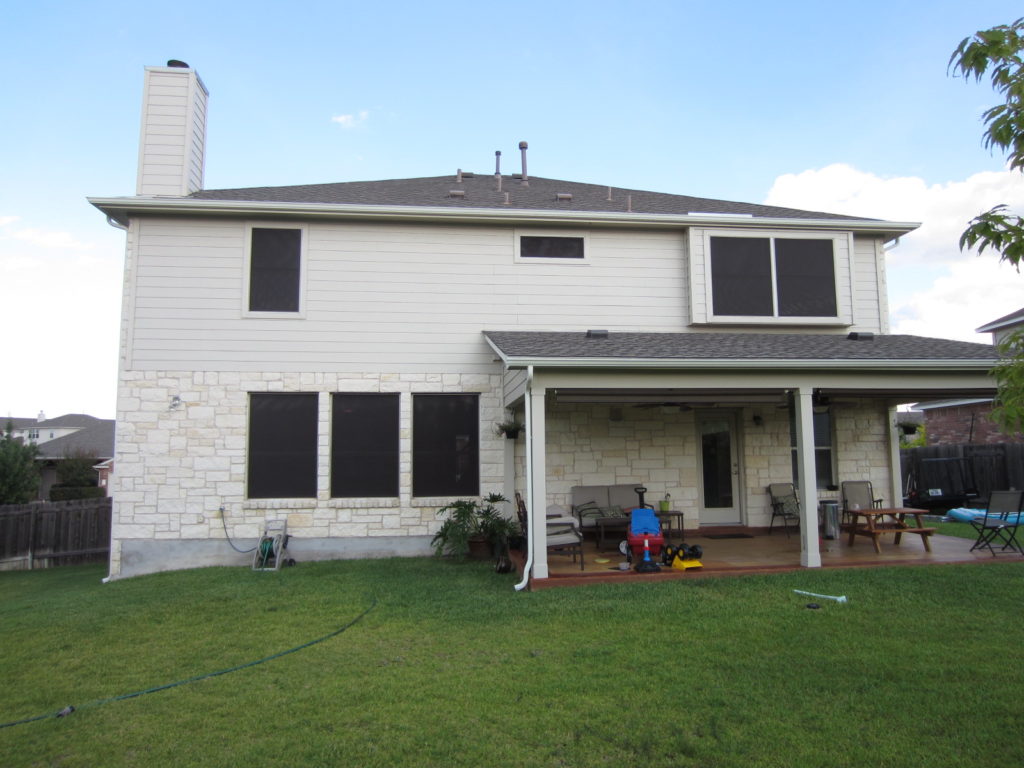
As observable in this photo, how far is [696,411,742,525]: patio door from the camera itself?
1099 cm

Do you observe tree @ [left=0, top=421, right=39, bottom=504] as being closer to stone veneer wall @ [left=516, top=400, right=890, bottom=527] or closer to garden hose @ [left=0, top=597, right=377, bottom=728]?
stone veneer wall @ [left=516, top=400, right=890, bottom=527]

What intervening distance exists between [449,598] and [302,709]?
3067 mm

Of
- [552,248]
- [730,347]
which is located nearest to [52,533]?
[552,248]

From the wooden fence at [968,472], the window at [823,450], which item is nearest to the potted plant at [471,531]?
the window at [823,450]

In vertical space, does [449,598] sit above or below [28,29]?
below

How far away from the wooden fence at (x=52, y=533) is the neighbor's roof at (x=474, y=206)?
6.41 meters

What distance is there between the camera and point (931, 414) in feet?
71.1

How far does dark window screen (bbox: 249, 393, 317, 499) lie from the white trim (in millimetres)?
1194

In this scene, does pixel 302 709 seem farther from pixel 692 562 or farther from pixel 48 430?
pixel 48 430

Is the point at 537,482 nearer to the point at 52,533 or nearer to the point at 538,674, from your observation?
the point at 538,674

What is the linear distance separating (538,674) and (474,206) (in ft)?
24.8

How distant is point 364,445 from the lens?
1000cm

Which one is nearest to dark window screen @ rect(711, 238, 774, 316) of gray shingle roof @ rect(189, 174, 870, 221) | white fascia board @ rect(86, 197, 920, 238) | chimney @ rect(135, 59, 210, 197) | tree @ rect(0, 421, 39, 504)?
white fascia board @ rect(86, 197, 920, 238)

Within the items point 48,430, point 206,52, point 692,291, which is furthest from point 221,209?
point 48,430
